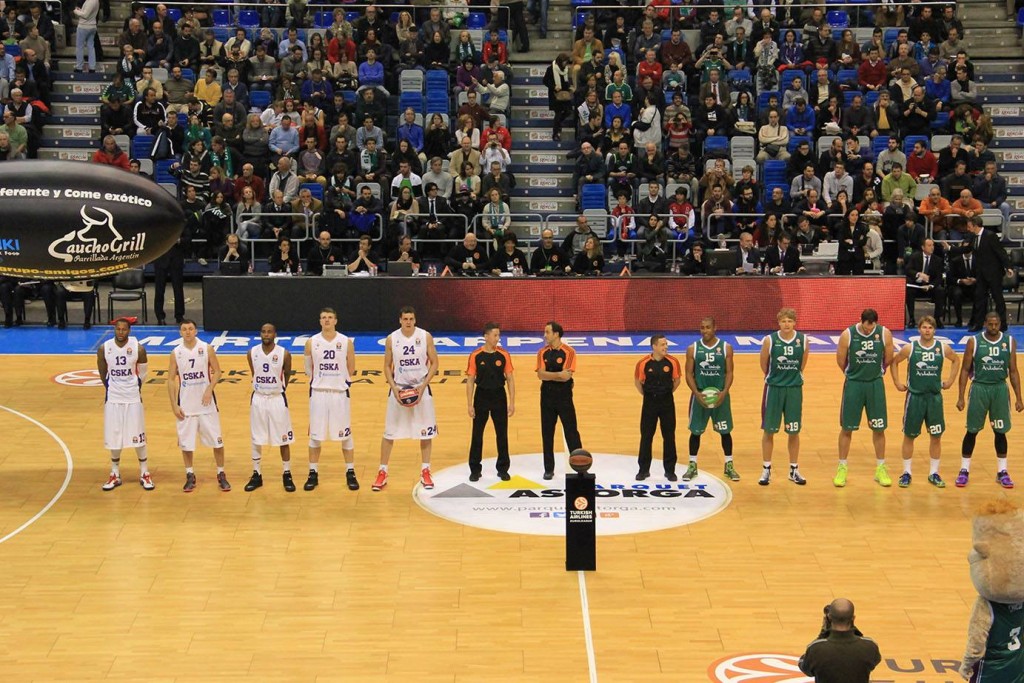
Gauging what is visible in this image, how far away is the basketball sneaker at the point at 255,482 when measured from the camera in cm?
1586

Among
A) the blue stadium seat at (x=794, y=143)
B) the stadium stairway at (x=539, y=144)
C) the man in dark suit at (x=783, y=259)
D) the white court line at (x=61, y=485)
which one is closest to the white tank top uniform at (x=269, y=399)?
the white court line at (x=61, y=485)

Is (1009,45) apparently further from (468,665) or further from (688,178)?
(468,665)

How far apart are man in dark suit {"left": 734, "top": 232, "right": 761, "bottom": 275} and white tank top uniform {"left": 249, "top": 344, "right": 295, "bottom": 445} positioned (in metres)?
11.9

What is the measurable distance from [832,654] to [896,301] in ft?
57.6

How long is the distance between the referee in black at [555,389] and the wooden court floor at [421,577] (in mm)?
1613

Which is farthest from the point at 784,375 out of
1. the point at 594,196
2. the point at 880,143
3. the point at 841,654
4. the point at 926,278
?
the point at 880,143

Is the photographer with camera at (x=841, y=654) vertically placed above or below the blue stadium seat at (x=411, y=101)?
below

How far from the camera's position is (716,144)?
1139 inches

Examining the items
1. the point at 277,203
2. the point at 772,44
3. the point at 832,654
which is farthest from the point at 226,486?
the point at 772,44

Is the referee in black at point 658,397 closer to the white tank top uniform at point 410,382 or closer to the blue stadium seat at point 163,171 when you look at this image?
the white tank top uniform at point 410,382

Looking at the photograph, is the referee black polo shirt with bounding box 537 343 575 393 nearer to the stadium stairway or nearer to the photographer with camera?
the photographer with camera

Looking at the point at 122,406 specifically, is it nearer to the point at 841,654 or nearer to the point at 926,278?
the point at 841,654

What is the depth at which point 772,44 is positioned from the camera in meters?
30.0

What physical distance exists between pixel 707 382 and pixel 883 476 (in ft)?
7.70
